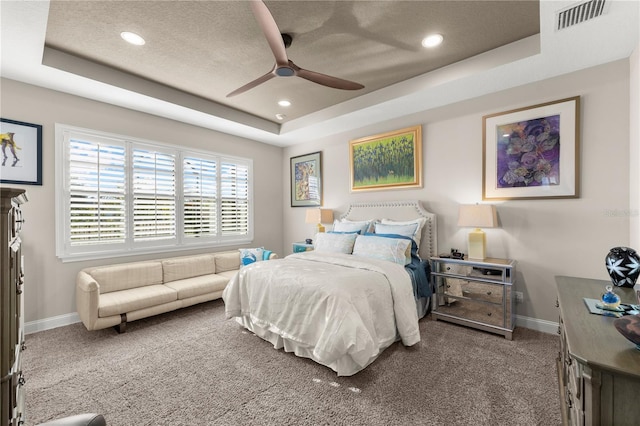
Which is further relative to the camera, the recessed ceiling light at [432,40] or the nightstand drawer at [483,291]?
the nightstand drawer at [483,291]

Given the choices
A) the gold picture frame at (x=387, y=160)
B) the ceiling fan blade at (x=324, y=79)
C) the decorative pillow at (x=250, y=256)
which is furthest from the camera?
the decorative pillow at (x=250, y=256)

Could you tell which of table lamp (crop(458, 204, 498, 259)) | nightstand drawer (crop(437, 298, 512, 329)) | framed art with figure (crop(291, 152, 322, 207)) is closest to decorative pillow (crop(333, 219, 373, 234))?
framed art with figure (crop(291, 152, 322, 207))

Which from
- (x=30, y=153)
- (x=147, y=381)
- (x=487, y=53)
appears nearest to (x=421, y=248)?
(x=487, y=53)

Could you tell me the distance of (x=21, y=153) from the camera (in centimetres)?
309

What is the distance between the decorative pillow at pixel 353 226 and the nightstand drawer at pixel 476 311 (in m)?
1.48

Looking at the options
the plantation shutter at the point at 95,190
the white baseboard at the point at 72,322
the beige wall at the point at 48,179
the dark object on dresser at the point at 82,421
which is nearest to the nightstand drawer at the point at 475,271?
the white baseboard at the point at 72,322

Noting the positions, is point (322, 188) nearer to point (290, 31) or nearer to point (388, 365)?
point (290, 31)

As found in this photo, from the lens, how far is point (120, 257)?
12.5 ft

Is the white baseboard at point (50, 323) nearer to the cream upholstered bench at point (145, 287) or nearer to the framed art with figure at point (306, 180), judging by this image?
the cream upholstered bench at point (145, 287)

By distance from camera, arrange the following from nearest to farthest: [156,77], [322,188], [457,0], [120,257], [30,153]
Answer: [457,0] < [30,153] < [156,77] < [120,257] < [322,188]

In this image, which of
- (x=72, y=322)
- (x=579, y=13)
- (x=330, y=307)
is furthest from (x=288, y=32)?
(x=72, y=322)

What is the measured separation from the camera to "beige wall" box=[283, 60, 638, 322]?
8.86ft

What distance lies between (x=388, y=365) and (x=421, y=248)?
187 cm

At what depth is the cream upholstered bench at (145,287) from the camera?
9.79ft
